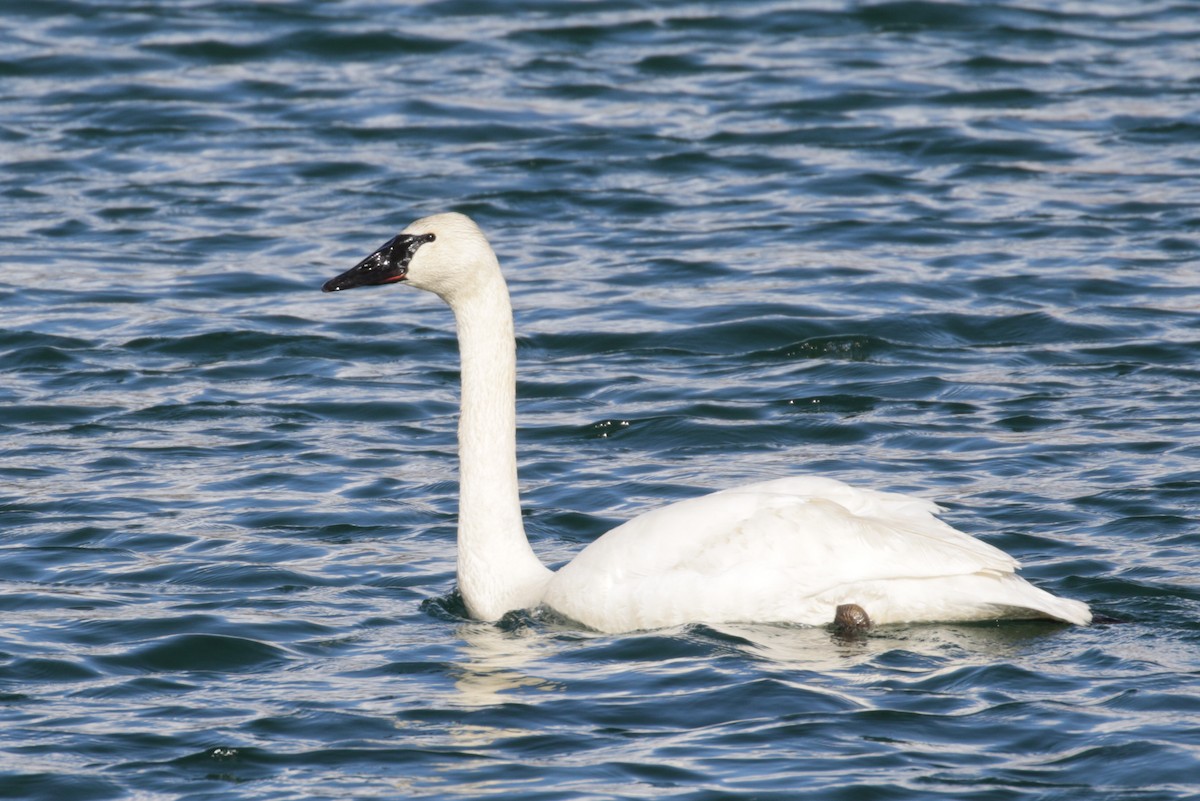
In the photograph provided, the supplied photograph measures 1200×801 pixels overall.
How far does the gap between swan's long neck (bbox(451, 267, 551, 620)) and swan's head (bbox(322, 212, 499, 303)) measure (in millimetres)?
87

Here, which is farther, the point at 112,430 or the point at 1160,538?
the point at 112,430

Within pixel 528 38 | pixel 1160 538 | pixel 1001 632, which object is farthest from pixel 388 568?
pixel 528 38

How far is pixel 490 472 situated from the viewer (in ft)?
29.6

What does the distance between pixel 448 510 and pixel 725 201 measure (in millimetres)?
7278

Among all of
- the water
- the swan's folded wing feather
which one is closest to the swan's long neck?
the water

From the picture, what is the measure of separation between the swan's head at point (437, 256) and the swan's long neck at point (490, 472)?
9 cm

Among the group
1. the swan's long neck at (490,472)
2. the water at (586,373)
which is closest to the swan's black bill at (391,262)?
the swan's long neck at (490,472)

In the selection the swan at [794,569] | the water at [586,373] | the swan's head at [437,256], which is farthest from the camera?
the swan's head at [437,256]

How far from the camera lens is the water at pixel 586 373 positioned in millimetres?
7195

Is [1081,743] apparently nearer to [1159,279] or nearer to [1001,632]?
[1001,632]

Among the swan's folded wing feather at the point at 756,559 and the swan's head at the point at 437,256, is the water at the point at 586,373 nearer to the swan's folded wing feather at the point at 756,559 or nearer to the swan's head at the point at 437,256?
the swan's folded wing feather at the point at 756,559

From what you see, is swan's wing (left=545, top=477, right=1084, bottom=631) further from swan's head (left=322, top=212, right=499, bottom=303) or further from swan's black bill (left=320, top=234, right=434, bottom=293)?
swan's black bill (left=320, top=234, right=434, bottom=293)

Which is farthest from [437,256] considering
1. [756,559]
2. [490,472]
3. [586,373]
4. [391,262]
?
[586,373]

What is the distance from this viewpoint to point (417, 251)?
878cm
